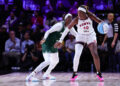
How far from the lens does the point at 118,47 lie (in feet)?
31.7

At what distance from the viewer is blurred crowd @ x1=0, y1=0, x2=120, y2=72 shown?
993 cm

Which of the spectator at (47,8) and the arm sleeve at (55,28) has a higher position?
the spectator at (47,8)

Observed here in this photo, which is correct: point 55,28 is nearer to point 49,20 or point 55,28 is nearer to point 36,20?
point 49,20

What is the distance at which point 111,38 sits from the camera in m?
9.30

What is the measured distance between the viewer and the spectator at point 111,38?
889 centimetres

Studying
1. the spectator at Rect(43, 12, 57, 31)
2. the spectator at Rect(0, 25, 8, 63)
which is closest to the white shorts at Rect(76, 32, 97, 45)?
the spectator at Rect(43, 12, 57, 31)

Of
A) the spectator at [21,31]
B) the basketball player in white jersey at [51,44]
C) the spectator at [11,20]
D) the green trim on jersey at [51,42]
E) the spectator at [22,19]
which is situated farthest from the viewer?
the spectator at [22,19]

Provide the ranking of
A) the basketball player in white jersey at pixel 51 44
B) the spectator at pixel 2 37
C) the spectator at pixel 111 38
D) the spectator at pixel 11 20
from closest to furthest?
1. the basketball player in white jersey at pixel 51 44
2. the spectator at pixel 111 38
3. the spectator at pixel 2 37
4. the spectator at pixel 11 20

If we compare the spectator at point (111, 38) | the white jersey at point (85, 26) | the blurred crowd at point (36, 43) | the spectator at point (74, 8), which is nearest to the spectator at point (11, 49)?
the blurred crowd at point (36, 43)

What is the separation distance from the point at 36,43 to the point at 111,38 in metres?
2.72

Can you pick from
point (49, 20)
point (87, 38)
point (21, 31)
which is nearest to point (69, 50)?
point (49, 20)

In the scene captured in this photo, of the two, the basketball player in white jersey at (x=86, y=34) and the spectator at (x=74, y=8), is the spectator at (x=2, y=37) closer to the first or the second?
A: the spectator at (x=74, y=8)

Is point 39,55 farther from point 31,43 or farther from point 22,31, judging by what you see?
point 22,31

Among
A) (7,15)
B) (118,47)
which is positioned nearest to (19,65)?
(7,15)
